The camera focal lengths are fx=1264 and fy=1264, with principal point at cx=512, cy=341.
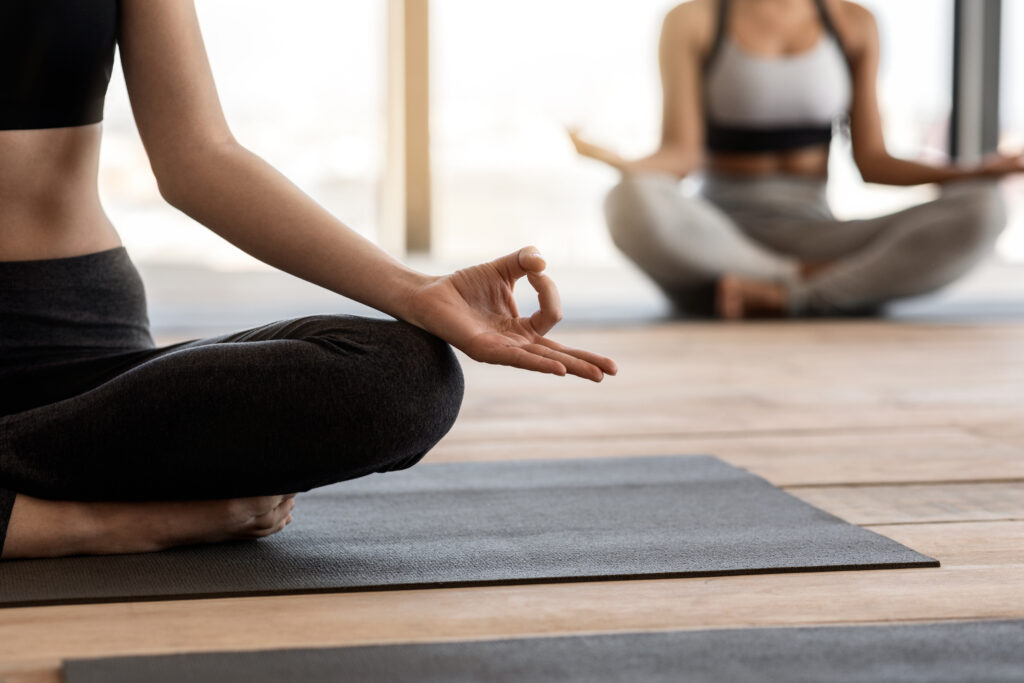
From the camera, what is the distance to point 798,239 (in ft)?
10.5

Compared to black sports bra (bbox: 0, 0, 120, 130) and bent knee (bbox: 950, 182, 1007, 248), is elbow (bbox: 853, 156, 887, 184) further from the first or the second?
black sports bra (bbox: 0, 0, 120, 130)

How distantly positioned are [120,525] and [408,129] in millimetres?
4424

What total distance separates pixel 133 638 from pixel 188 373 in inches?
9.3

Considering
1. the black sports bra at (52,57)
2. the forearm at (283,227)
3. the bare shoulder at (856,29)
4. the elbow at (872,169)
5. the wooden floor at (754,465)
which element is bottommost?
the wooden floor at (754,465)

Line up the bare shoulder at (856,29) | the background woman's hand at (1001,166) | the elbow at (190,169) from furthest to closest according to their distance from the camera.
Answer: the bare shoulder at (856,29) → the background woman's hand at (1001,166) → the elbow at (190,169)

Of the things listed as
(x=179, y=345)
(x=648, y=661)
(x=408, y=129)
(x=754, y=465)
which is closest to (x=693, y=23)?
(x=754, y=465)

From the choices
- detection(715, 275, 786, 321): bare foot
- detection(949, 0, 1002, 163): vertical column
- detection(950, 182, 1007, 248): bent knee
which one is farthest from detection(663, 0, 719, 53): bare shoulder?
detection(949, 0, 1002, 163): vertical column

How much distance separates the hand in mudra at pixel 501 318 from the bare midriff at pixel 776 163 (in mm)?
2289

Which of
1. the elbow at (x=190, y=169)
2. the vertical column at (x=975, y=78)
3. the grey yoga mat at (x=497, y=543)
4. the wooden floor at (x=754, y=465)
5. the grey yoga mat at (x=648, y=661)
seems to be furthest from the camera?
the vertical column at (x=975, y=78)

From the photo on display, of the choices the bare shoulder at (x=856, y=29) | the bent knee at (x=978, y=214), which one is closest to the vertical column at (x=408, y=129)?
the bare shoulder at (x=856, y=29)

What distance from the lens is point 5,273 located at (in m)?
1.11

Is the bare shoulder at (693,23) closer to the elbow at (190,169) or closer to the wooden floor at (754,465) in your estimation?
the wooden floor at (754,465)

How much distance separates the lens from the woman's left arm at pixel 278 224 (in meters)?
1.02

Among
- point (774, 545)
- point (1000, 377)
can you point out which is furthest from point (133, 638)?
point (1000, 377)
